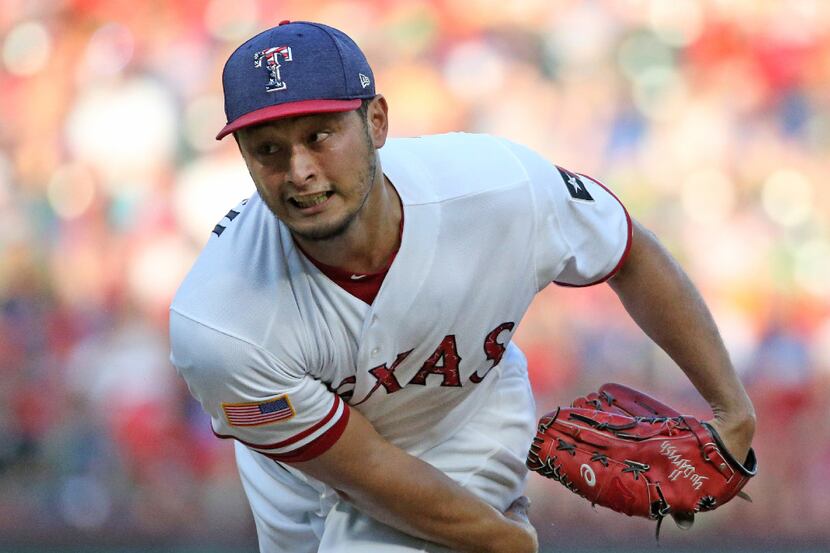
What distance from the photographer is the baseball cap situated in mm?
2209

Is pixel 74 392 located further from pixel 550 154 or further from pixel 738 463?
pixel 738 463

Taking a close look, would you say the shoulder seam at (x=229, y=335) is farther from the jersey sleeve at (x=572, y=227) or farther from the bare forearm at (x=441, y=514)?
the jersey sleeve at (x=572, y=227)

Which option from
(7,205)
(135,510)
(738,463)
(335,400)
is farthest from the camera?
(7,205)

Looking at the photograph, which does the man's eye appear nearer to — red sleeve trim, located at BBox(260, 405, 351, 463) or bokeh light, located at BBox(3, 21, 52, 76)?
red sleeve trim, located at BBox(260, 405, 351, 463)

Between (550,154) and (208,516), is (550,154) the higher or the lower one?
the higher one

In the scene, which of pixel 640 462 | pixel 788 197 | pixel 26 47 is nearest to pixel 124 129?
pixel 26 47

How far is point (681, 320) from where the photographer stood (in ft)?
9.25

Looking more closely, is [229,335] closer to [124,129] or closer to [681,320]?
[681,320]

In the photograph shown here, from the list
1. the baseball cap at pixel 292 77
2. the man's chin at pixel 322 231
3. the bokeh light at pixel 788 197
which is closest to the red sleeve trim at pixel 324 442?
the man's chin at pixel 322 231

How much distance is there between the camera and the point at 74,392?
16.4 feet

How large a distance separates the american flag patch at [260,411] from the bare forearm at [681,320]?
0.86m

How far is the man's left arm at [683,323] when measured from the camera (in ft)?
9.21

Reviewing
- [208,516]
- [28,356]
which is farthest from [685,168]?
[28,356]

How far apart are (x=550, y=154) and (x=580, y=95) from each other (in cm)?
29
